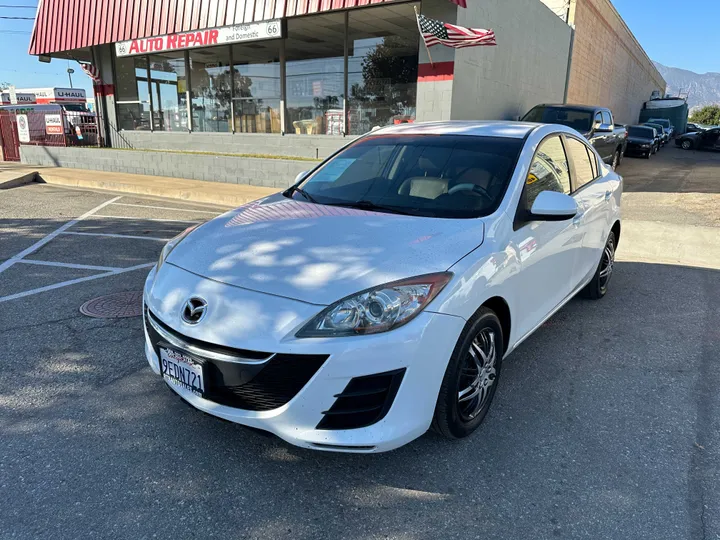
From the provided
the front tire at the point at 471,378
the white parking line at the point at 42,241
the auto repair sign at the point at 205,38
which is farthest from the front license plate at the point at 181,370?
the auto repair sign at the point at 205,38

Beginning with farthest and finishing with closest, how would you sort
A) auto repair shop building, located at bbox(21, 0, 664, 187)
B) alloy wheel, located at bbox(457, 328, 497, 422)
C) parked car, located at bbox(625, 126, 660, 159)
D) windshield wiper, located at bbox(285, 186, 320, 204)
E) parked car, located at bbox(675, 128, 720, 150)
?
parked car, located at bbox(675, 128, 720, 150) → parked car, located at bbox(625, 126, 660, 159) → auto repair shop building, located at bbox(21, 0, 664, 187) → windshield wiper, located at bbox(285, 186, 320, 204) → alloy wheel, located at bbox(457, 328, 497, 422)

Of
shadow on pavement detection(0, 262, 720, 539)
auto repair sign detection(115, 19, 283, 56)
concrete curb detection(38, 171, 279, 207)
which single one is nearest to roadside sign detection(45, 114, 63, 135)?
concrete curb detection(38, 171, 279, 207)

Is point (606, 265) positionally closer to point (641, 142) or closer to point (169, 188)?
point (169, 188)

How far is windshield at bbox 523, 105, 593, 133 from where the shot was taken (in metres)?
12.4

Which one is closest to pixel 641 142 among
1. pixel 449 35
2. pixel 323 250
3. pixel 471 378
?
pixel 449 35

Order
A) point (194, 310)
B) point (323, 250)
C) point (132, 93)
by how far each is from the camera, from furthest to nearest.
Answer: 1. point (132, 93)
2. point (323, 250)
3. point (194, 310)

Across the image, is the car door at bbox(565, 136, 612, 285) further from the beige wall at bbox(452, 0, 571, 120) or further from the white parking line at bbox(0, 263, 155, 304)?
the beige wall at bbox(452, 0, 571, 120)

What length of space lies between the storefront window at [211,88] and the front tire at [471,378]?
13911 mm

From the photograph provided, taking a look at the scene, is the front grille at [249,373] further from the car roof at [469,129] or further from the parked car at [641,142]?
the parked car at [641,142]

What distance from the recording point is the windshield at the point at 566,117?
12391 mm

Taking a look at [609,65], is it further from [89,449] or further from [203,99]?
[89,449]

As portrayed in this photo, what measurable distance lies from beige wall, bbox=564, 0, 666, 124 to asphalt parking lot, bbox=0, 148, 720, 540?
1913 cm

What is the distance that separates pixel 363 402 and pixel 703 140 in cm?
3563

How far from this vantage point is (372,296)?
231 cm
